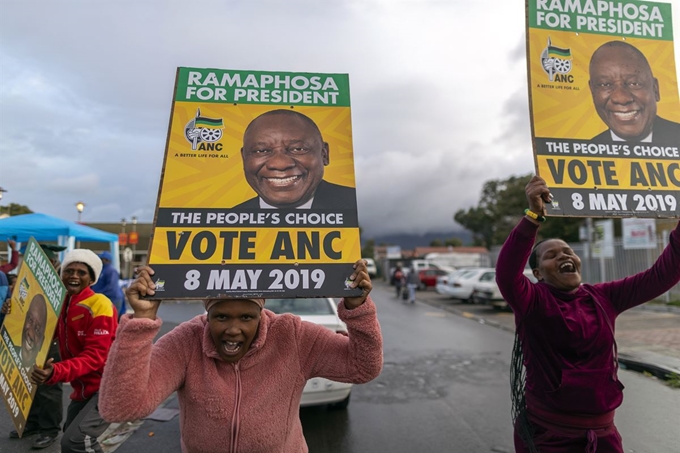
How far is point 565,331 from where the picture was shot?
220 centimetres

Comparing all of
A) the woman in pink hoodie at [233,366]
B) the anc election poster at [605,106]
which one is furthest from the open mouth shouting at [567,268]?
the woman in pink hoodie at [233,366]

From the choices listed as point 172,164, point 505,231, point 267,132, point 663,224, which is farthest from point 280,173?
point 505,231

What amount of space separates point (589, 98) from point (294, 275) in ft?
6.00

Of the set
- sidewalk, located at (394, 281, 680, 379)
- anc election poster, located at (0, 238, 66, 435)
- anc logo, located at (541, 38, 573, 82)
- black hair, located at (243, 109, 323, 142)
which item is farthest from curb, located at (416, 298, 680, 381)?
anc election poster, located at (0, 238, 66, 435)

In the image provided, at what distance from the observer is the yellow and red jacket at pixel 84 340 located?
115 inches

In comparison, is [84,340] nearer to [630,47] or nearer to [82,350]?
[82,350]

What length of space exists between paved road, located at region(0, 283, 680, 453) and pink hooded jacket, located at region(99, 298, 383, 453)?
109 inches

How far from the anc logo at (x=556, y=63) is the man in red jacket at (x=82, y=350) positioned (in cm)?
323

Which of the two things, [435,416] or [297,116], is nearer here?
[297,116]

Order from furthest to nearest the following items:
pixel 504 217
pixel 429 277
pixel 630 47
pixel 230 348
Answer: pixel 504 217, pixel 429 277, pixel 630 47, pixel 230 348

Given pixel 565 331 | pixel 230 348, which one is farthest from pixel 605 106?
pixel 230 348

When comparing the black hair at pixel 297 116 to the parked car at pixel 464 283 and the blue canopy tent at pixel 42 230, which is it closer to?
the blue canopy tent at pixel 42 230

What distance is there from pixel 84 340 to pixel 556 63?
11.4 ft

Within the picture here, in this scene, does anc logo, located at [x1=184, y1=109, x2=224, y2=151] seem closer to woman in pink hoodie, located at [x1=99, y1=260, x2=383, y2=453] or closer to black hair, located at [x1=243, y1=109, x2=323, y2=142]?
black hair, located at [x1=243, y1=109, x2=323, y2=142]
